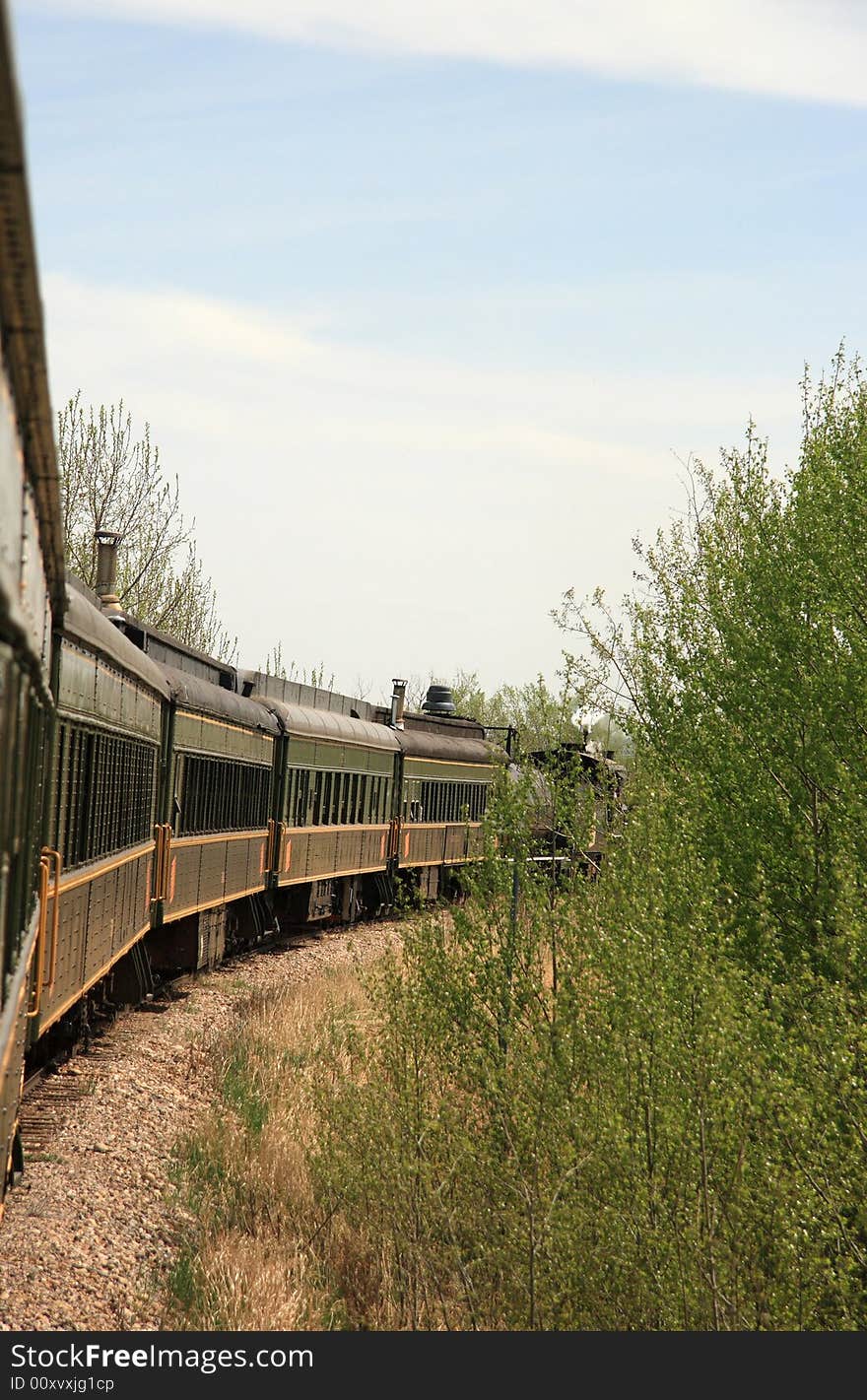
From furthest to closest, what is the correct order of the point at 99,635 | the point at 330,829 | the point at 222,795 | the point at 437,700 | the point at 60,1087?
the point at 437,700
the point at 330,829
the point at 222,795
the point at 60,1087
the point at 99,635

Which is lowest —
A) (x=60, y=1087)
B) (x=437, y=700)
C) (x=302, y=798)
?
(x=60, y=1087)

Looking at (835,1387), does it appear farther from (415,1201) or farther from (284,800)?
(284,800)

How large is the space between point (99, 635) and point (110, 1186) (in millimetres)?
3178

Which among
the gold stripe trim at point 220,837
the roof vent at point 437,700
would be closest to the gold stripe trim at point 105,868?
the gold stripe trim at point 220,837

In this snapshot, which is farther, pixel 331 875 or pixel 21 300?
pixel 331 875

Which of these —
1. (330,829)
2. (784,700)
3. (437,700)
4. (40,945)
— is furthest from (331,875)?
(40,945)

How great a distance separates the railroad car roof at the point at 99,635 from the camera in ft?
24.5

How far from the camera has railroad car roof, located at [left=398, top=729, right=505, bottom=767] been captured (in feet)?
91.8

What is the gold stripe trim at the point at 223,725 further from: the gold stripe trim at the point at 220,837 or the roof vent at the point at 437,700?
the roof vent at the point at 437,700

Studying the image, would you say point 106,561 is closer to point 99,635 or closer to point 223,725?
point 223,725

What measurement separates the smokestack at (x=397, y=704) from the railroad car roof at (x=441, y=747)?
21cm

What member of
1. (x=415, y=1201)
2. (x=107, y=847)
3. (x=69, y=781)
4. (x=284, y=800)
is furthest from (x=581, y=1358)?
(x=284, y=800)

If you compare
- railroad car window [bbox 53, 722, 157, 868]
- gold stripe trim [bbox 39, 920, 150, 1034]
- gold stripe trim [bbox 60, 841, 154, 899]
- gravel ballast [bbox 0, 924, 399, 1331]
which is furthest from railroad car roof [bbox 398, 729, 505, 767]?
railroad car window [bbox 53, 722, 157, 868]

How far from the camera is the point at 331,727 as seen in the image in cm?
2275
